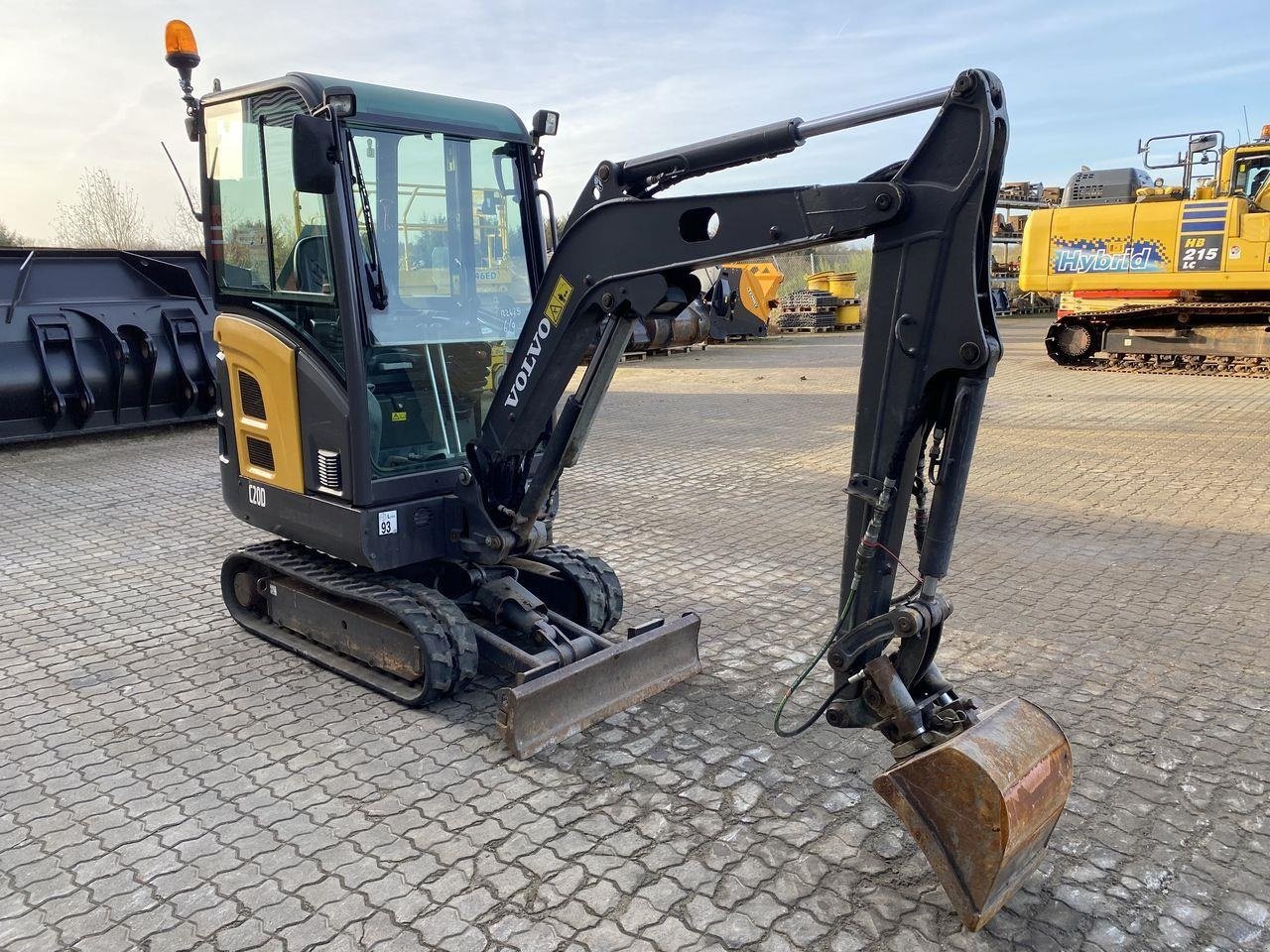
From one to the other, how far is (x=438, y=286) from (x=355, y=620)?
1626mm

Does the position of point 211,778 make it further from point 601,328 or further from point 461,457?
point 601,328

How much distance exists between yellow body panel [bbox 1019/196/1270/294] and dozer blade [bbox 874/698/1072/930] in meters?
15.2

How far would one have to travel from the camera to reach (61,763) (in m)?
3.99

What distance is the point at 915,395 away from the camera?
310 centimetres

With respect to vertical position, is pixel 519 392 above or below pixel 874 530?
above

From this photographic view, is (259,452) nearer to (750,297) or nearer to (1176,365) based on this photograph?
(1176,365)

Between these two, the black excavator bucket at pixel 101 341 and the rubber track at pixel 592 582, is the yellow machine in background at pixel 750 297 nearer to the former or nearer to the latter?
the black excavator bucket at pixel 101 341

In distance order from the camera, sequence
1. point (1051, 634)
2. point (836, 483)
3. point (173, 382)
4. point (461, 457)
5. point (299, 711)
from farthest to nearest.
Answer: point (173, 382) < point (836, 483) < point (1051, 634) < point (461, 457) < point (299, 711)

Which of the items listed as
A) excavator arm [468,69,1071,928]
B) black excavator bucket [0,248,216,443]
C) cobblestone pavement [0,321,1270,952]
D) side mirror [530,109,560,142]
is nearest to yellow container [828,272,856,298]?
black excavator bucket [0,248,216,443]

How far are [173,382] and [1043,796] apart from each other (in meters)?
11.0

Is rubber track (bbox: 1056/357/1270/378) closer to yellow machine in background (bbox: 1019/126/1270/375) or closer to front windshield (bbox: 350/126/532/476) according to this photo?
yellow machine in background (bbox: 1019/126/1270/375)

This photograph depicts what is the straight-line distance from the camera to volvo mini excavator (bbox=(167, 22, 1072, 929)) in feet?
9.76

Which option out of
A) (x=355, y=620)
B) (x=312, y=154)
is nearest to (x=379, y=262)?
(x=312, y=154)

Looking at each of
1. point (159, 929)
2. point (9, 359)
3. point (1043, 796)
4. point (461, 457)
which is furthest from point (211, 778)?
point (9, 359)
